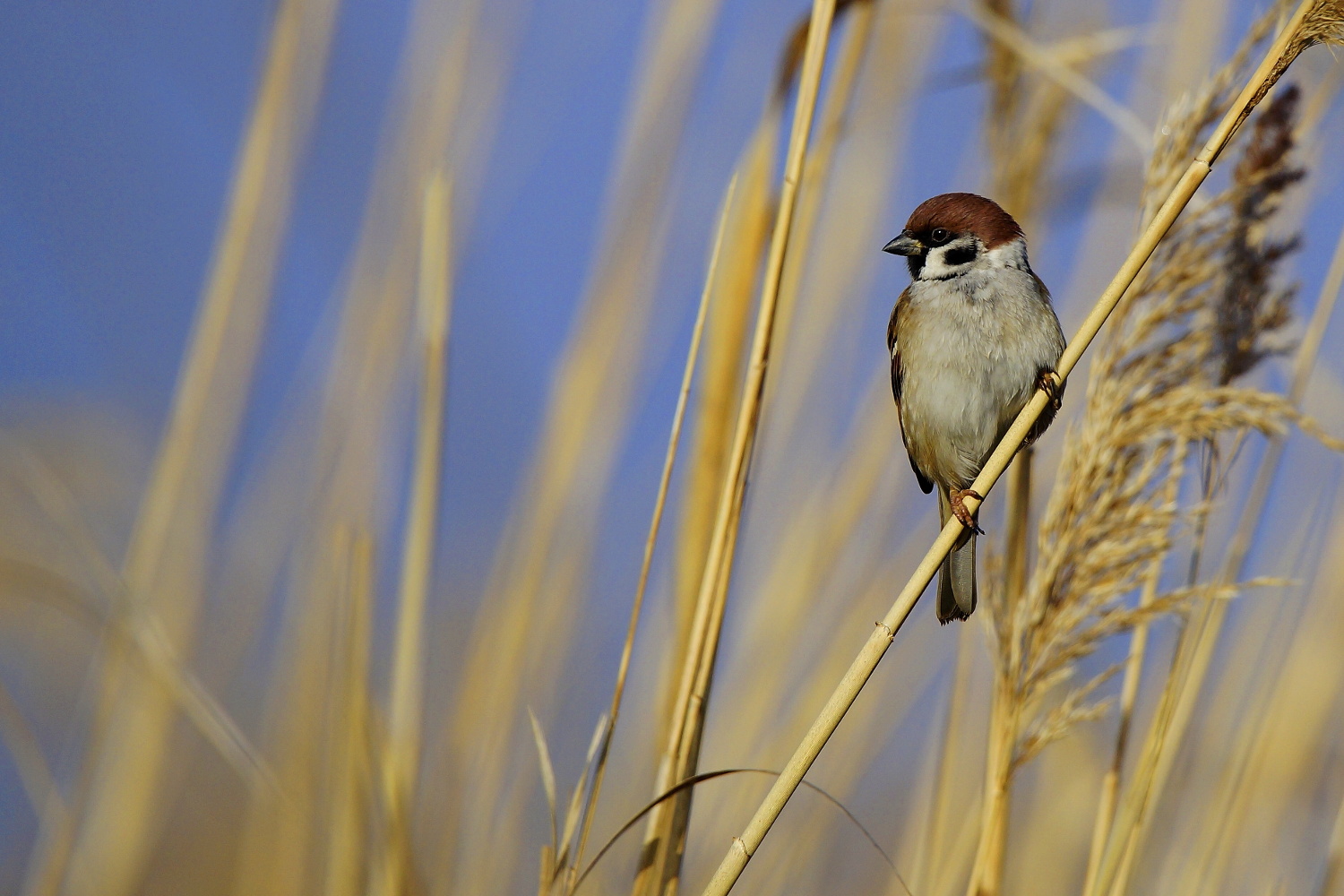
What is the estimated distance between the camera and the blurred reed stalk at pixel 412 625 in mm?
1195

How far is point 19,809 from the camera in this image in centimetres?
236

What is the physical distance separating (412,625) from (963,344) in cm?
96

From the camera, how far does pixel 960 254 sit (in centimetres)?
181

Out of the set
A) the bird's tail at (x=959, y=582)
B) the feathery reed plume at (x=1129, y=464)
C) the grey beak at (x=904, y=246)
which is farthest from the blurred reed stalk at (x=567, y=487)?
the feathery reed plume at (x=1129, y=464)

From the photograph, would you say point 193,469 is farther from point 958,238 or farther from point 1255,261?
point 1255,261

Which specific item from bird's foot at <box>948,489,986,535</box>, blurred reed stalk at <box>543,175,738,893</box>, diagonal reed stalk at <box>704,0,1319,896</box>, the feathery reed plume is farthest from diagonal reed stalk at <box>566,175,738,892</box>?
the feathery reed plume

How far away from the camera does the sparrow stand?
1.65 meters

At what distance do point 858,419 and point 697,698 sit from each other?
3.21ft

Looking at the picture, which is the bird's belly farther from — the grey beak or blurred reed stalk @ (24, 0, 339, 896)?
blurred reed stalk @ (24, 0, 339, 896)

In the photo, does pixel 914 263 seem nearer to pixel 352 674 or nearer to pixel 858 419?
pixel 858 419

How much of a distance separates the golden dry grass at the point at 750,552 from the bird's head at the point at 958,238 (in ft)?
0.21

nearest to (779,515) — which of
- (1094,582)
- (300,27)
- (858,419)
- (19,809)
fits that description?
(858,419)

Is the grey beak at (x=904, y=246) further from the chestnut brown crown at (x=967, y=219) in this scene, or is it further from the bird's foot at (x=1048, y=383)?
the bird's foot at (x=1048, y=383)

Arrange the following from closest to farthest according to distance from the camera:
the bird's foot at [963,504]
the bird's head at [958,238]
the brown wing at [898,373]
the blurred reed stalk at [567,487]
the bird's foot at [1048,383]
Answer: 1. the bird's foot at [963,504]
2. the bird's foot at [1048,383]
3. the blurred reed stalk at [567,487]
4. the bird's head at [958,238]
5. the brown wing at [898,373]
